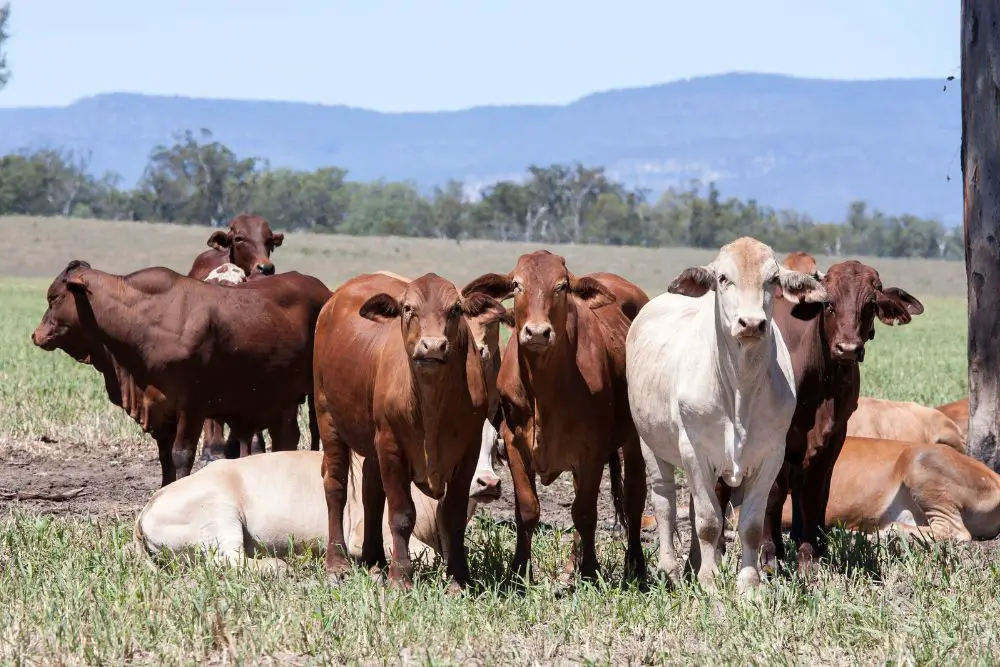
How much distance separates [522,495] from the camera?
319 inches

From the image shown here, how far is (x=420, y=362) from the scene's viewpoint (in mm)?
7098

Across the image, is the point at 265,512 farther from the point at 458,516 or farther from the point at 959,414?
the point at 959,414

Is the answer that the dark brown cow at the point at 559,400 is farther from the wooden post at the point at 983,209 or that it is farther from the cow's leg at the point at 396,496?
the wooden post at the point at 983,209

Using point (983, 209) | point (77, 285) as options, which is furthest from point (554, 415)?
point (77, 285)

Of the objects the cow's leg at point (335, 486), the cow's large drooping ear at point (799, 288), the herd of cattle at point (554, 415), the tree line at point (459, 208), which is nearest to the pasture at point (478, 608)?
the cow's leg at point (335, 486)

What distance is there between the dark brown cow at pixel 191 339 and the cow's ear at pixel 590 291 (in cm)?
362

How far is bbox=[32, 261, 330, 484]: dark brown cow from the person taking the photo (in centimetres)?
1084

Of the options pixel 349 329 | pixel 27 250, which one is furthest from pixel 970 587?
pixel 27 250

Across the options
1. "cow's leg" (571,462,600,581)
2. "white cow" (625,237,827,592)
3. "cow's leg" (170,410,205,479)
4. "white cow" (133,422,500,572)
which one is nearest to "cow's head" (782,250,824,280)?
"white cow" (625,237,827,592)

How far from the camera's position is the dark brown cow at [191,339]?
35.6 ft

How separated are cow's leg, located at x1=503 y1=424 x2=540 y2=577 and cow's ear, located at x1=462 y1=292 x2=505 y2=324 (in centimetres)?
104

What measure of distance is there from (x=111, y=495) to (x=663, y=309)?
5085mm

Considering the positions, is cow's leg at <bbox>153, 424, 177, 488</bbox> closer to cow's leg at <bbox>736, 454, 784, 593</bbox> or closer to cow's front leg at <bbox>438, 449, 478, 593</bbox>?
cow's front leg at <bbox>438, 449, 478, 593</bbox>

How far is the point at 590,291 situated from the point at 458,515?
156 cm
